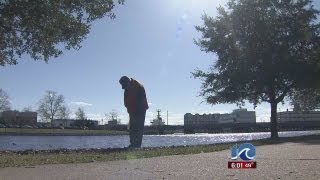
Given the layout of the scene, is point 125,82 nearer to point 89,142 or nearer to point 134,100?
point 134,100

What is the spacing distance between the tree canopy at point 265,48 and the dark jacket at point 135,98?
1838cm

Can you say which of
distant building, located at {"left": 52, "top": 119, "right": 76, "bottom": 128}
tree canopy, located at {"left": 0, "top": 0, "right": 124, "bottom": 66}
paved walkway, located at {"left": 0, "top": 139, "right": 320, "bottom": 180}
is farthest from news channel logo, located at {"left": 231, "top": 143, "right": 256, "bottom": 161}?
→ distant building, located at {"left": 52, "top": 119, "right": 76, "bottom": 128}

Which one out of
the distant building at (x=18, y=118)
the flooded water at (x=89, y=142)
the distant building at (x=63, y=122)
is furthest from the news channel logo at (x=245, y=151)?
the distant building at (x=63, y=122)

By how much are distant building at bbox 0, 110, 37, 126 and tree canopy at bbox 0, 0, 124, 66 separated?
128094mm

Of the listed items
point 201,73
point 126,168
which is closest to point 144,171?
point 126,168

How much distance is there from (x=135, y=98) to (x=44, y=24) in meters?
5.13

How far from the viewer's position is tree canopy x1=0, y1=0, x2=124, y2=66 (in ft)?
57.1

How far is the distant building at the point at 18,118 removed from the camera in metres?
149

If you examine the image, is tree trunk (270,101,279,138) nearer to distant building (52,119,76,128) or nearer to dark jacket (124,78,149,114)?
dark jacket (124,78,149,114)

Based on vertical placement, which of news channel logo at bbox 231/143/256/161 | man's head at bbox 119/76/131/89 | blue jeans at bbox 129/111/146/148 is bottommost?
news channel logo at bbox 231/143/256/161

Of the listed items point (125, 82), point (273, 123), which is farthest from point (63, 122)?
point (125, 82)

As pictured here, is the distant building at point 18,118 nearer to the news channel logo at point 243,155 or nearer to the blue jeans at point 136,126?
the blue jeans at point 136,126

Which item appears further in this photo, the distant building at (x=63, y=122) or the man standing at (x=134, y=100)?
the distant building at (x=63, y=122)

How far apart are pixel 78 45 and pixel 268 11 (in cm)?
2209
